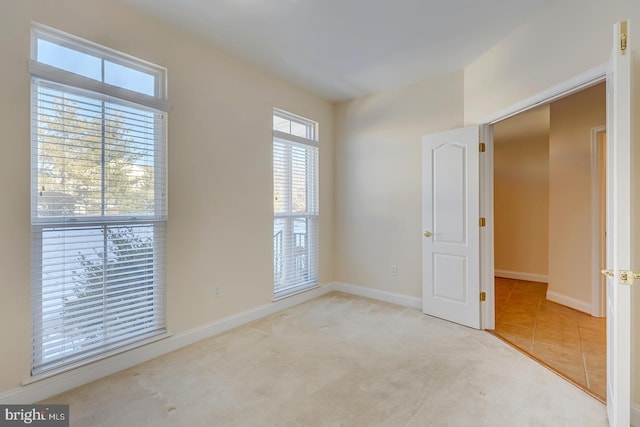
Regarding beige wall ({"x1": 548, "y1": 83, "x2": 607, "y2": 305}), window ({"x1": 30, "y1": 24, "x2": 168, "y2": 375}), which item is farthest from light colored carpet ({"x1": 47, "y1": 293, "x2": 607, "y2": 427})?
beige wall ({"x1": 548, "y1": 83, "x2": 607, "y2": 305})

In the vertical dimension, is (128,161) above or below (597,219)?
above

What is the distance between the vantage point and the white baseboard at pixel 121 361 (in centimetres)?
185

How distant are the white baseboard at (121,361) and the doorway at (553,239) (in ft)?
A: 8.81

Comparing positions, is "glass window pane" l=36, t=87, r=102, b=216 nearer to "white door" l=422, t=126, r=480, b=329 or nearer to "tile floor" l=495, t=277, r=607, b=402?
"white door" l=422, t=126, r=480, b=329

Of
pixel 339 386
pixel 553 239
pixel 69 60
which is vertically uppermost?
pixel 69 60

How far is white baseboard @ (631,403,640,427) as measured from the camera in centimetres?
163

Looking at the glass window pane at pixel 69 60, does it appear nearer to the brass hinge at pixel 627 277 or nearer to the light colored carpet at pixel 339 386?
the light colored carpet at pixel 339 386

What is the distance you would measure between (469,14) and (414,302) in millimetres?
3021

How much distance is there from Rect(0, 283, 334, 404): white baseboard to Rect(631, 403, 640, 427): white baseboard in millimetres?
2942

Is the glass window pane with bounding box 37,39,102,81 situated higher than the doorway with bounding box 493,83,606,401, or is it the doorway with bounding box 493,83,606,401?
the glass window pane with bounding box 37,39,102,81

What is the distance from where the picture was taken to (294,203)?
12.6 feet

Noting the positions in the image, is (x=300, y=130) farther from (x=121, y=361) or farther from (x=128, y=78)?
(x=121, y=361)

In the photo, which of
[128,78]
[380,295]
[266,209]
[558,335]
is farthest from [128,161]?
[558,335]

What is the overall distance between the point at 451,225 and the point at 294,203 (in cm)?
191
